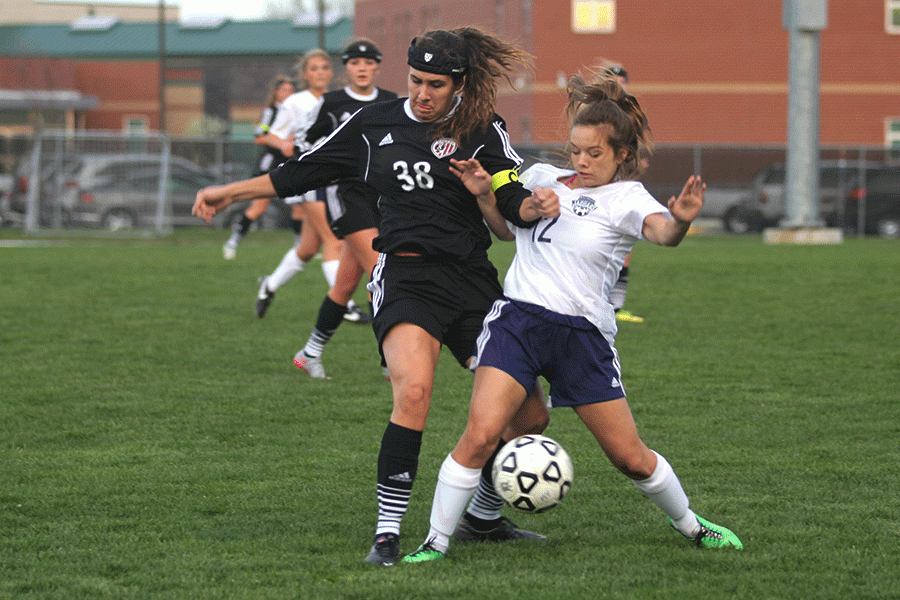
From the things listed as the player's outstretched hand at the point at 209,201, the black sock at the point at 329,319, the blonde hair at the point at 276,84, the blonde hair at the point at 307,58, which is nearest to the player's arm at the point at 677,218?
the player's outstretched hand at the point at 209,201

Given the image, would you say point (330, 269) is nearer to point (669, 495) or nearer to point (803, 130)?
point (669, 495)

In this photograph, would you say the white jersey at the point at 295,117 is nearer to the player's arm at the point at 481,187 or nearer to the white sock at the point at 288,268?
the white sock at the point at 288,268

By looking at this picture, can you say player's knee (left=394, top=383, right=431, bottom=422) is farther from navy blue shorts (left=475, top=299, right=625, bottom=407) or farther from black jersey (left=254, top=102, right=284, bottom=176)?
black jersey (left=254, top=102, right=284, bottom=176)

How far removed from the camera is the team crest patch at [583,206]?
14.0 feet

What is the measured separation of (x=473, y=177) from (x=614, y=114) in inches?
21.5

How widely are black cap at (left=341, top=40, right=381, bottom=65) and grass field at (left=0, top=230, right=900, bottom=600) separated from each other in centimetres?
217

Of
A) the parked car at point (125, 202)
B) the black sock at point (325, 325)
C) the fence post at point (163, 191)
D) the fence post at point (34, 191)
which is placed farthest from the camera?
the fence post at point (163, 191)

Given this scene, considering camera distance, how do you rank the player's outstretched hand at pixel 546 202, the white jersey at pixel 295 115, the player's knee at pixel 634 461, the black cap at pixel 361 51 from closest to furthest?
1. the player's outstretched hand at pixel 546 202
2. the player's knee at pixel 634 461
3. the black cap at pixel 361 51
4. the white jersey at pixel 295 115

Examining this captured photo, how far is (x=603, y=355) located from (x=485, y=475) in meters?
0.72

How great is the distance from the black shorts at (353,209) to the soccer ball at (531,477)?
156 inches

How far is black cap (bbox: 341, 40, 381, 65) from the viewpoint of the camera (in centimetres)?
844

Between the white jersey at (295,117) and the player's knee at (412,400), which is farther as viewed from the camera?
the white jersey at (295,117)

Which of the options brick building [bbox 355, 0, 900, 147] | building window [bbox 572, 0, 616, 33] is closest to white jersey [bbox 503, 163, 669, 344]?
brick building [bbox 355, 0, 900, 147]

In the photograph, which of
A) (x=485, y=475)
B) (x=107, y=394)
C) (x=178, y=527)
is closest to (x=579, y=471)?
(x=485, y=475)
